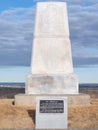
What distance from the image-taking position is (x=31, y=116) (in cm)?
2236

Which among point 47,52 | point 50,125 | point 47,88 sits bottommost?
point 50,125

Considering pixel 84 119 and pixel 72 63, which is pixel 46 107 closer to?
pixel 84 119

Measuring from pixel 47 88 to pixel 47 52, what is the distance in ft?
5.08

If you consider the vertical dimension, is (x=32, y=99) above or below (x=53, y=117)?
above

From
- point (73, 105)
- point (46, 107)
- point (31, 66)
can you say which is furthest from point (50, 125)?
point (31, 66)

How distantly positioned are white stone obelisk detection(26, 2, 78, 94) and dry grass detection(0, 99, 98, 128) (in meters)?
1.83

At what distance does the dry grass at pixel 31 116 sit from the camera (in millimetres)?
21562

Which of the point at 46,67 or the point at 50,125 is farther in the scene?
the point at 46,67

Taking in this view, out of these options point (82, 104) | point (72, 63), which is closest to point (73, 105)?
point (82, 104)

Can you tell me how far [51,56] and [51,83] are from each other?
118 centimetres

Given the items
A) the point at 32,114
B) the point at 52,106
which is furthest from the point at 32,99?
the point at 52,106

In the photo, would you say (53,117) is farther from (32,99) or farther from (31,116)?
(32,99)

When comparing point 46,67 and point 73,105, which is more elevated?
point 46,67

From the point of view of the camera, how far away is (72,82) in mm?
25266
